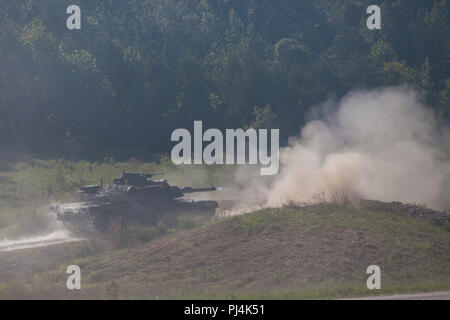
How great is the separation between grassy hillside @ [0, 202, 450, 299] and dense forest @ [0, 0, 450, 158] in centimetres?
3661

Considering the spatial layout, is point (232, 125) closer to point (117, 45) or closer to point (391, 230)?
point (117, 45)

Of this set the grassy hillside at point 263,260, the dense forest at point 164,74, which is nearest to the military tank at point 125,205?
the grassy hillside at point 263,260

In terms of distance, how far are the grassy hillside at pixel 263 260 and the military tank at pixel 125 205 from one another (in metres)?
3.08

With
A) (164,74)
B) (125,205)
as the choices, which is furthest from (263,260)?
(164,74)

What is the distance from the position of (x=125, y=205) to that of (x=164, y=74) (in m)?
44.5

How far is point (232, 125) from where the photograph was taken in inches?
2901

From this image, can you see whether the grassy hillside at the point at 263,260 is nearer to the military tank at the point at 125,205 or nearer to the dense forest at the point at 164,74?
the military tank at the point at 125,205

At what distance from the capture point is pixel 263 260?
1020 inches

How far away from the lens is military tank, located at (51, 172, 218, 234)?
34312mm

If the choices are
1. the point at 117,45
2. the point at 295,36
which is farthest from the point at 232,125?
the point at 295,36

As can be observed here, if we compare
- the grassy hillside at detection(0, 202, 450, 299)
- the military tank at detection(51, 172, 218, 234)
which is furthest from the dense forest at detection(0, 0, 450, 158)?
the grassy hillside at detection(0, 202, 450, 299)

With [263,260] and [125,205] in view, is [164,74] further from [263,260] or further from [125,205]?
[263,260]
